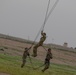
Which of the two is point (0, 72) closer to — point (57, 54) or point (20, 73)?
point (20, 73)

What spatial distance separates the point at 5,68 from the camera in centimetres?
3008

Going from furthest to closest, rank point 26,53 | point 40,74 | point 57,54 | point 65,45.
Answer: point 65,45 → point 57,54 → point 26,53 → point 40,74

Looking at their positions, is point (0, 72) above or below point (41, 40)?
below

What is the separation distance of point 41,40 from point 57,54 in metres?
45.5

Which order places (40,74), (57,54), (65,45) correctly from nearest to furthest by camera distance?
(40,74)
(57,54)
(65,45)

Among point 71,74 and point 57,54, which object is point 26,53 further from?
point 57,54

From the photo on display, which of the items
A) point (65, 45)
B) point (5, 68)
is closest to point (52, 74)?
point (5, 68)

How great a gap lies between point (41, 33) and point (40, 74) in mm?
6085

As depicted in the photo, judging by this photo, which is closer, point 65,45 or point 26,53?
point 26,53

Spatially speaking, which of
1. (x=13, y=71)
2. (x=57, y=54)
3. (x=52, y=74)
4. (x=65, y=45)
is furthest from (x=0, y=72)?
(x=65, y=45)

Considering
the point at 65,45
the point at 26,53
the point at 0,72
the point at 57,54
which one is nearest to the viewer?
the point at 0,72

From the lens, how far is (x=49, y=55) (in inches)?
1224

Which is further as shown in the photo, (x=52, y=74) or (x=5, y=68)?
(x=52, y=74)

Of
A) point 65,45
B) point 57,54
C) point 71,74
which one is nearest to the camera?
point 71,74
